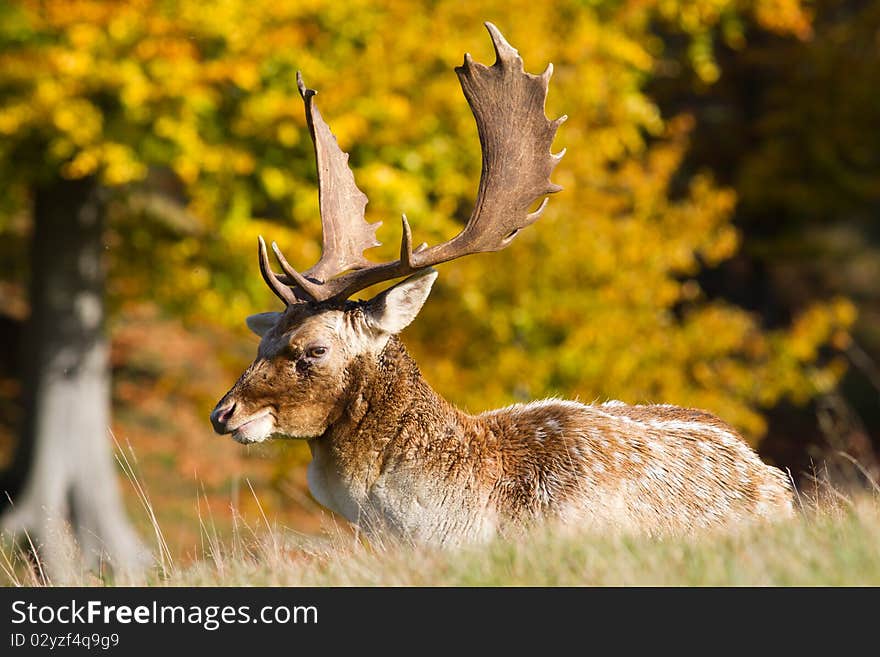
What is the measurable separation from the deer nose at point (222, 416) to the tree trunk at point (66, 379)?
802 cm

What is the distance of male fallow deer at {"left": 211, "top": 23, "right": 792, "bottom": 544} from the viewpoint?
4.94 meters

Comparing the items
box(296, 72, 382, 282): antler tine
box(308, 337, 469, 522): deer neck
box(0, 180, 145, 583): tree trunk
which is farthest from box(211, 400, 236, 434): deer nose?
box(0, 180, 145, 583): tree trunk

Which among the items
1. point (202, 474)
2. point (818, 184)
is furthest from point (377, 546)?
point (818, 184)

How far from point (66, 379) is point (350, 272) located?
8.23 metres

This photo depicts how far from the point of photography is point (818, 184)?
19000 millimetres

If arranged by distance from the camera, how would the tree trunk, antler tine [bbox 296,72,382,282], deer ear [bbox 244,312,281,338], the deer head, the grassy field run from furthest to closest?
the tree trunk
antler tine [bbox 296,72,382,282]
deer ear [bbox 244,312,281,338]
the deer head
the grassy field

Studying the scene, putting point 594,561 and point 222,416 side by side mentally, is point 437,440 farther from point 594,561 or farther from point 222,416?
point 594,561

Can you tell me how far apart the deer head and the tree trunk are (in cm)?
747

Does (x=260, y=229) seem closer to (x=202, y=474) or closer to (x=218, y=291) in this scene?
(x=218, y=291)

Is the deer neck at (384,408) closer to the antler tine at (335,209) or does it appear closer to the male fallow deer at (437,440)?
the male fallow deer at (437,440)

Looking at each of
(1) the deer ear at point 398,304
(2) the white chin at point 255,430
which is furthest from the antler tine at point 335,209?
(2) the white chin at point 255,430

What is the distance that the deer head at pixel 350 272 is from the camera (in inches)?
196

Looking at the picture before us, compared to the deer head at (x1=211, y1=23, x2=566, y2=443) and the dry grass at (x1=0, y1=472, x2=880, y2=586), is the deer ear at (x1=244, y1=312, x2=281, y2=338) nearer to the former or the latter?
the deer head at (x1=211, y1=23, x2=566, y2=443)

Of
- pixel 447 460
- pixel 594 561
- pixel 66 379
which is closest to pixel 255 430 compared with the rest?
pixel 447 460
